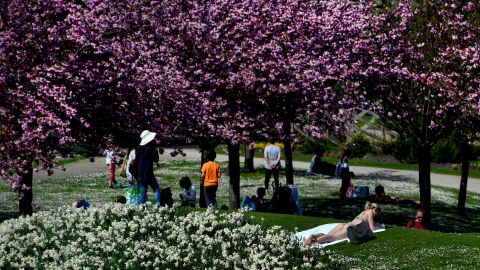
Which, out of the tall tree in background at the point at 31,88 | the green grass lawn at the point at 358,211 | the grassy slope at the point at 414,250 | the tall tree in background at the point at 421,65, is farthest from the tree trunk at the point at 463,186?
the tall tree in background at the point at 31,88

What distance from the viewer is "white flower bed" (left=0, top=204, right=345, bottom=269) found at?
1628 cm

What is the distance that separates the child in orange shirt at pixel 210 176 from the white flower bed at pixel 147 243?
780cm

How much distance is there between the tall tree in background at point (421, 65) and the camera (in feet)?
90.4

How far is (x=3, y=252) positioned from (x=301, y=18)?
12.3 m

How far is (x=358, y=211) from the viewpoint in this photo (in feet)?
110

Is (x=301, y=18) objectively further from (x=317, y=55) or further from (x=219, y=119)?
(x=219, y=119)

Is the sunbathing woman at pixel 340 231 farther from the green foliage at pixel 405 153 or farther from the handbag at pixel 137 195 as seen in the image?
the green foliage at pixel 405 153

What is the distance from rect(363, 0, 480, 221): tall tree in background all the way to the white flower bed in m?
10.6

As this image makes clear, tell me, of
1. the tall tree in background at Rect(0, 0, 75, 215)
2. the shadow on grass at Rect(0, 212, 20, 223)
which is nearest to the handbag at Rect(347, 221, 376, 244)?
the tall tree in background at Rect(0, 0, 75, 215)

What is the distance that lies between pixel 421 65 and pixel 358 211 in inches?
272

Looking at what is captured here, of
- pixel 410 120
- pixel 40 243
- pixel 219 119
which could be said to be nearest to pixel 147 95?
pixel 219 119

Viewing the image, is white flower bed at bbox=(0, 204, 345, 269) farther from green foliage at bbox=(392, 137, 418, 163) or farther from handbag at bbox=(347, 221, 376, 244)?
green foliage at bbox=(392, 137, 418, 163)

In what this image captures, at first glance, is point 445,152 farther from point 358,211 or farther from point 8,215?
point 8,215

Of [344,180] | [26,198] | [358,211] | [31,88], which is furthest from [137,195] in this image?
[344,180]
